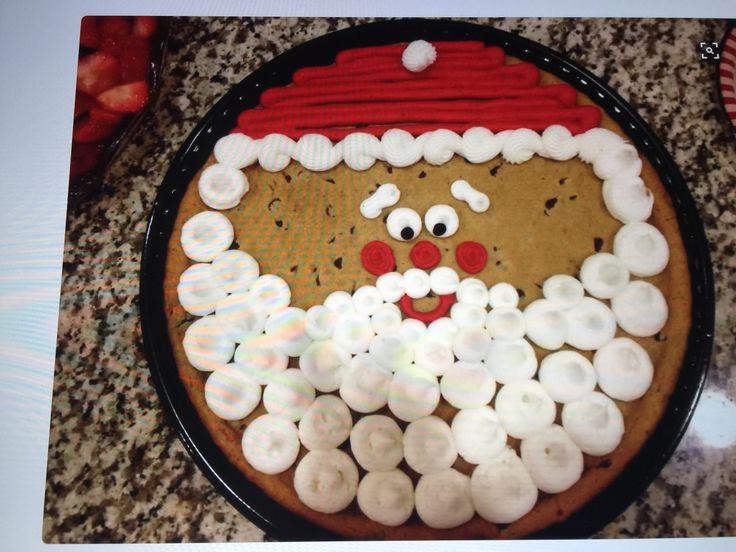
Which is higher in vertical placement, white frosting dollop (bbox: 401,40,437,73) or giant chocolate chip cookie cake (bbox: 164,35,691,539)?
white frosting dollop (bbox: 401,40,437,73)

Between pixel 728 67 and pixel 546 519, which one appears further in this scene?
pixel 728 67

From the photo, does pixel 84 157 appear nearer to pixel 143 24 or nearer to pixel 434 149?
pixel 143 24

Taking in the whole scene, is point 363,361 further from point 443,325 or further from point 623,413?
point 623,413

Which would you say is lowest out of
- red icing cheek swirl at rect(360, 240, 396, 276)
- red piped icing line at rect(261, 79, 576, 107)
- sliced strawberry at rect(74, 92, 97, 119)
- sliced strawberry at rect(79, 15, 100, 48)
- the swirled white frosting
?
red icing cheek swirl at rect(360, 240, 396, 276)

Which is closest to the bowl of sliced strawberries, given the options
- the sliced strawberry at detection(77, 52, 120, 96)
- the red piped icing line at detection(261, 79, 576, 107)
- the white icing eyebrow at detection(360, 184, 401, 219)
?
the sliced strawberry at detection(77, 52, 120, 96)

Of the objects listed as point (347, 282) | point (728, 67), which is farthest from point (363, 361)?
point (728, 67)

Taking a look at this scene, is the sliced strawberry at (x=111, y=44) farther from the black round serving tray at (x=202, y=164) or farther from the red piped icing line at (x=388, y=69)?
the red piped icing line at (x=388, y=69)

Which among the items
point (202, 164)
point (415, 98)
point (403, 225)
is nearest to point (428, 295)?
point (403, 225)

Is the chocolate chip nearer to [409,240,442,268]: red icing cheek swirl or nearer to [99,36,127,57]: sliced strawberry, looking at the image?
[409,240,442,268]: red icing cheek swirl
